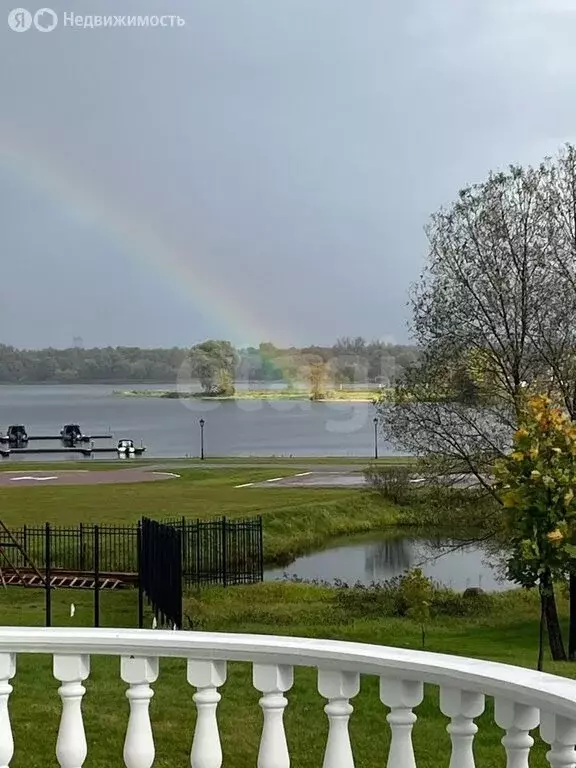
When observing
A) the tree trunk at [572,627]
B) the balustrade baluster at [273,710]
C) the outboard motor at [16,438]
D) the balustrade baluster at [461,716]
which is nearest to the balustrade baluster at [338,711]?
the balustrade baluster at [273,710]

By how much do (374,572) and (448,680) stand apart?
21506 millimetres

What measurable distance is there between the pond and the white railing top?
701 inches

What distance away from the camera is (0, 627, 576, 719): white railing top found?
201cm

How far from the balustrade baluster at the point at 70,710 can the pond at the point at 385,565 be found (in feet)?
58.3

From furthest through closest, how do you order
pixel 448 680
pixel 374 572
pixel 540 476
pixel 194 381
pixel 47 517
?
pixel 194 381, pixel 47 517, pixel 374 572, pixel 540 476, pixel 448 680

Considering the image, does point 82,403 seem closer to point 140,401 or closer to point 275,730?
point 140,401

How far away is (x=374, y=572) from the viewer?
908 inches

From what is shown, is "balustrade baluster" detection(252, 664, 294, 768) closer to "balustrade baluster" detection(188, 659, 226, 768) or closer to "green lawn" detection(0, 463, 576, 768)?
"balustrade baluster" detection(188, 659, 226, 768)

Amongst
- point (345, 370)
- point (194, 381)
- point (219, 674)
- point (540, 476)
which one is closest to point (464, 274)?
point (540, 476)

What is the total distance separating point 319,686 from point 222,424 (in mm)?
118042

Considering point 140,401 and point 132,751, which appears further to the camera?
point 140,401

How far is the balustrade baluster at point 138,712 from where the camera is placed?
232 centimetres

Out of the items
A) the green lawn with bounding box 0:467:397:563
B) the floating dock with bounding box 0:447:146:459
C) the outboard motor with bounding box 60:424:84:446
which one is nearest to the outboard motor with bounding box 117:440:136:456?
the floating dock with bounding box 0:447:146:459

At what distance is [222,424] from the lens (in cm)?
11981
